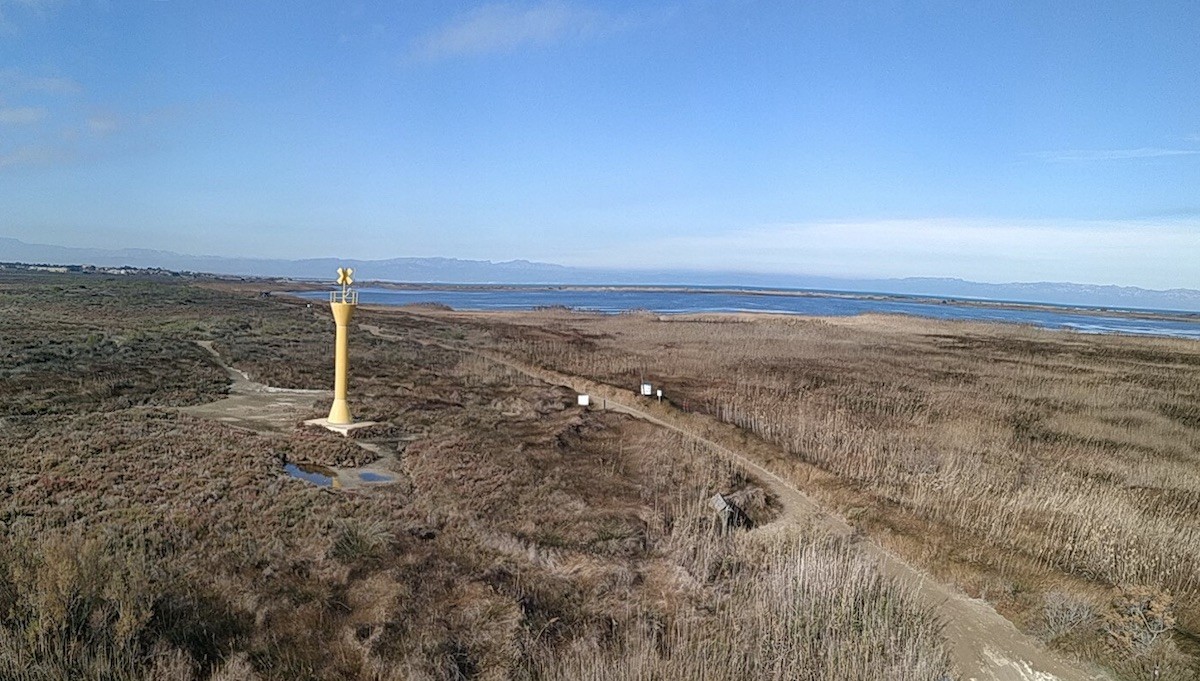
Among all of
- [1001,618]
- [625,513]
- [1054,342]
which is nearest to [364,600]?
[625,513]

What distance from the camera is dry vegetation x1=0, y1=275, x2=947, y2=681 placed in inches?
266

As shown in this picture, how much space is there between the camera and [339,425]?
60.2 feet

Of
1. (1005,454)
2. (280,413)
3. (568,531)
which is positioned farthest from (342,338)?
(1005,454)

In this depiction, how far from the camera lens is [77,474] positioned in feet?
41.6

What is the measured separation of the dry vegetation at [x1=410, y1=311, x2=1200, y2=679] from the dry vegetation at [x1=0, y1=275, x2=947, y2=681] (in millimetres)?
1901

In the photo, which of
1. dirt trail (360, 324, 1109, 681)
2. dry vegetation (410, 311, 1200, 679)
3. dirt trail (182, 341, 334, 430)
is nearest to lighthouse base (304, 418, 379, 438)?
dirt trail (182, 341, 334, 430)

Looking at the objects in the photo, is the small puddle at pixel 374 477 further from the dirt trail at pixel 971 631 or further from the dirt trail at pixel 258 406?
the dirt trail at pixel 971 631

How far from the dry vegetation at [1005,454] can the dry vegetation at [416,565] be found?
6.24 feet

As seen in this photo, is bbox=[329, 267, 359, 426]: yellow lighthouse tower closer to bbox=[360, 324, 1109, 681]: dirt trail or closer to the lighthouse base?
the lighthouse base

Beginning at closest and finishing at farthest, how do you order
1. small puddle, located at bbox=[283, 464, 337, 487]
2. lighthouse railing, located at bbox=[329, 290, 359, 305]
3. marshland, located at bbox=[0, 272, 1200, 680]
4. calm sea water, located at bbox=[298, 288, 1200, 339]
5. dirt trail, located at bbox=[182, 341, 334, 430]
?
marshland, located at bbox=[0, 272, 1200, 680] < small puddle, located at bbox=[283, 464, 337, 487] < lighthouse railing, located at bbox=[329, 290, 359, 305] < dirt trail, located at bbox=[182, 341, 334, 430] < calm sea water, located at bbox=[298, 288, 1200, 339]

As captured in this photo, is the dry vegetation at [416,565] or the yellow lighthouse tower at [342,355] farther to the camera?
the yellow lighthouse tower at [342,355]

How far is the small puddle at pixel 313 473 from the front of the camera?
14.0m

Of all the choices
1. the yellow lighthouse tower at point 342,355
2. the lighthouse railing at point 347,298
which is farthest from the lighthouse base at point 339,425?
the lighthouse railing at point 347,298

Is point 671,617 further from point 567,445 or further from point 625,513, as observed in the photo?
point 567,445
